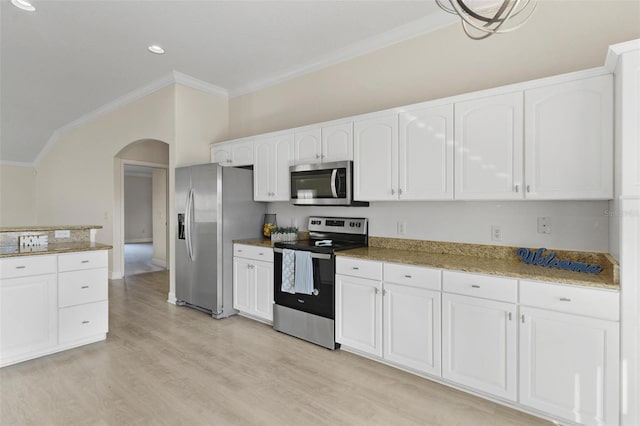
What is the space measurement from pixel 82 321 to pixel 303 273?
216cm

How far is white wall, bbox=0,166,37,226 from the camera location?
7.45 metres

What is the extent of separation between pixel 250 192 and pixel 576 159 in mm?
3302

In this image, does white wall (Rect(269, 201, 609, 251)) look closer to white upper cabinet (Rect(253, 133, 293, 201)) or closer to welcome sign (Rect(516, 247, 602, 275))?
welcome sign (Rect(516, 247, 602, 275))

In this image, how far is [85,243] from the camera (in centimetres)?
354

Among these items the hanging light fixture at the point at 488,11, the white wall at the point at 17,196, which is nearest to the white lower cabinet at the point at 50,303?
the hanging light fixture at the point at 488,11

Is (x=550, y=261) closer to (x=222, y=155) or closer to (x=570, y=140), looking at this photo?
(x=570, y=140)

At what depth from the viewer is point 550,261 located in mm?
2371

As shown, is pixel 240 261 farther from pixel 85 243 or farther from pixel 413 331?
pixel 413 331

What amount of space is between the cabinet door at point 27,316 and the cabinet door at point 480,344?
3372 millimetres

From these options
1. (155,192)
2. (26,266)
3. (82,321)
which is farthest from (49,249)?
(155,192)

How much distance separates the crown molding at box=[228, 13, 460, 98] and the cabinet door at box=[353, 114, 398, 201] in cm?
96

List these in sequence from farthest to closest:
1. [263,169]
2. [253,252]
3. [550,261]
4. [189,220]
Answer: [189,220], [263,169], [253,252], [550,261]

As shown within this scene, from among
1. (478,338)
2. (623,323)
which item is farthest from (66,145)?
(623,323)

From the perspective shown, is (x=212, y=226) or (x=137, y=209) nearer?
(x=212, y=226)
